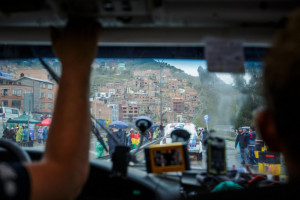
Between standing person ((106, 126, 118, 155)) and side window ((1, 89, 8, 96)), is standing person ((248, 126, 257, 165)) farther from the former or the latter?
side window ((1, 89, 8, 96))

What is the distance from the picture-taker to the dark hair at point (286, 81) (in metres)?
0.44

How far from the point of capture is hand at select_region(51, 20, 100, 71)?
0.85m

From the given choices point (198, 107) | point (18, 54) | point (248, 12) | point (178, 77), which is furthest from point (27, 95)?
point (248, 12)

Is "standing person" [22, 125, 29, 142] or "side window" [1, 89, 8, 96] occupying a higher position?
"side window" [1, 89, 8, 96]

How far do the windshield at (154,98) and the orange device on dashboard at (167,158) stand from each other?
10cm

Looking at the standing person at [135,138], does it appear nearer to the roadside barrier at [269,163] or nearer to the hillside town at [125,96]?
the hillside town at [125,96]

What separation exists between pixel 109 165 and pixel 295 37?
1.33 metres

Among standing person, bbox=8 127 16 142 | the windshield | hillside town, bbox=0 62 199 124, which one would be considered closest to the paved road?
the windshield

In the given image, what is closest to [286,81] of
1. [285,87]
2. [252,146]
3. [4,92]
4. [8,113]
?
[285,87]

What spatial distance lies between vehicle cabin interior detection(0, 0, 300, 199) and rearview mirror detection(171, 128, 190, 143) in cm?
24

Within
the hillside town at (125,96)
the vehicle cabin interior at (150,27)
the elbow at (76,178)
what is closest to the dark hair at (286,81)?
the vehicle cabin interior at (150,27)

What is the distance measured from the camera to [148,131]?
1584 millimetres

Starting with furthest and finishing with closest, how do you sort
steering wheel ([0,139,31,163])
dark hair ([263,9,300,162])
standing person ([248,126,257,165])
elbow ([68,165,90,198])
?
standing person ([248,126,257,165]), steering wheel ([0,139,31,163]), elbow ([68,165,90,198]), dark hair ([263,9,300,162])

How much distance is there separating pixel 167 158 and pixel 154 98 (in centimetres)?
56
